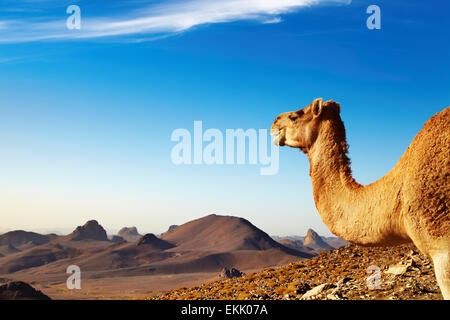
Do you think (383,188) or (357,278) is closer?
(383,188)

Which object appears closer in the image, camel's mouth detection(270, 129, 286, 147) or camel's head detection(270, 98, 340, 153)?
camel's head detection(270, 98, 340, 153)

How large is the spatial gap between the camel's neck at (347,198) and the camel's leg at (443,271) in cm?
78

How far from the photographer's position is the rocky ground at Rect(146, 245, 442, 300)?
11.5 metres

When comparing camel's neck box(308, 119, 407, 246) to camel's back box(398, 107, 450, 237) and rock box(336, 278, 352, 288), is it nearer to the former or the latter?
camel's back box(398, 107, 450, 237)

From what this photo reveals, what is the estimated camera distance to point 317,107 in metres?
8.08

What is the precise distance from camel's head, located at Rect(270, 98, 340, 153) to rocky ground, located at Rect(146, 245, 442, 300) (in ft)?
17.2

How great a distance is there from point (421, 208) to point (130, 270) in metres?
195

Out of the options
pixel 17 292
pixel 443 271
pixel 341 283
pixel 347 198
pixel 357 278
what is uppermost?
pixel 347 198

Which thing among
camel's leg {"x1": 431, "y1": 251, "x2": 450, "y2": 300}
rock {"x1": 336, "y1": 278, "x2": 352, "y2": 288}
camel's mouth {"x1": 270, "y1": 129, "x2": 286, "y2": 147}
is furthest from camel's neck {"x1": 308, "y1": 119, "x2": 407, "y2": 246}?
rock {"x1": 336, "y1": 278, "x2": 352, "y2": 288}

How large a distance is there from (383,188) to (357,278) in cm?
1022

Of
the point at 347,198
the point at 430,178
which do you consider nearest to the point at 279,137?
the point at 347,198

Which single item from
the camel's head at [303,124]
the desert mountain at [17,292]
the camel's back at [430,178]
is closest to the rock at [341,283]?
the camel's head at [303,124]

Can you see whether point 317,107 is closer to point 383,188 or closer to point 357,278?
point 383,188

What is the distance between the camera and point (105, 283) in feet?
522
